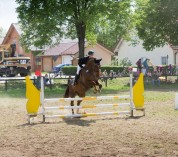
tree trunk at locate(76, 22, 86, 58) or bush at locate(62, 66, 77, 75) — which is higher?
tree trunk at locate(76, 22, 86, 58)

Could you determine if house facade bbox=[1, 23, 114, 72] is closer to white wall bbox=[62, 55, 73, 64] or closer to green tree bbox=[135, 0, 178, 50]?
white wall bbox=[62, 55, 73, 64]

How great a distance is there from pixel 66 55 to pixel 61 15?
33.4 m

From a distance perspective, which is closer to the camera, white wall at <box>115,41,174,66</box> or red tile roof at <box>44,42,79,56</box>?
white wall at <box>115,41,174,66</box>

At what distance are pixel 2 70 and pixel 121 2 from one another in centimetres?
1632

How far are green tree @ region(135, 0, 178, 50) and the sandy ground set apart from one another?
59.5 ft

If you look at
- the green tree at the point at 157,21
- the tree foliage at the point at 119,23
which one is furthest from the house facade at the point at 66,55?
the tree foliage at the point at 119,23

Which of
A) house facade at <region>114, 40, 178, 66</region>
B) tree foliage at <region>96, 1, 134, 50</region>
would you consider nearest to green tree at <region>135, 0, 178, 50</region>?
tree foliage at <region>96, 1, 134, 50</region>

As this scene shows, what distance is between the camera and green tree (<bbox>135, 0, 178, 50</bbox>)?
101ft

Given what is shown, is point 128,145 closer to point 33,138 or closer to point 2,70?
point 33,138

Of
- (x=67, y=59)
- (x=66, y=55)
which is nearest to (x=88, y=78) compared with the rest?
(x=66, y=55)

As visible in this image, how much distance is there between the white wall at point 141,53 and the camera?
53469mm

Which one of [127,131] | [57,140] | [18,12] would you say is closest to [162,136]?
[127,131]

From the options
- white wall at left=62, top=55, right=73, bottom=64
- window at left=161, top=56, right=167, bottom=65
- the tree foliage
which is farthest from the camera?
white wall at left=62, top=55, right=73, bottom=64

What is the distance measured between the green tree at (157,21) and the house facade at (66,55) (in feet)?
88.6
